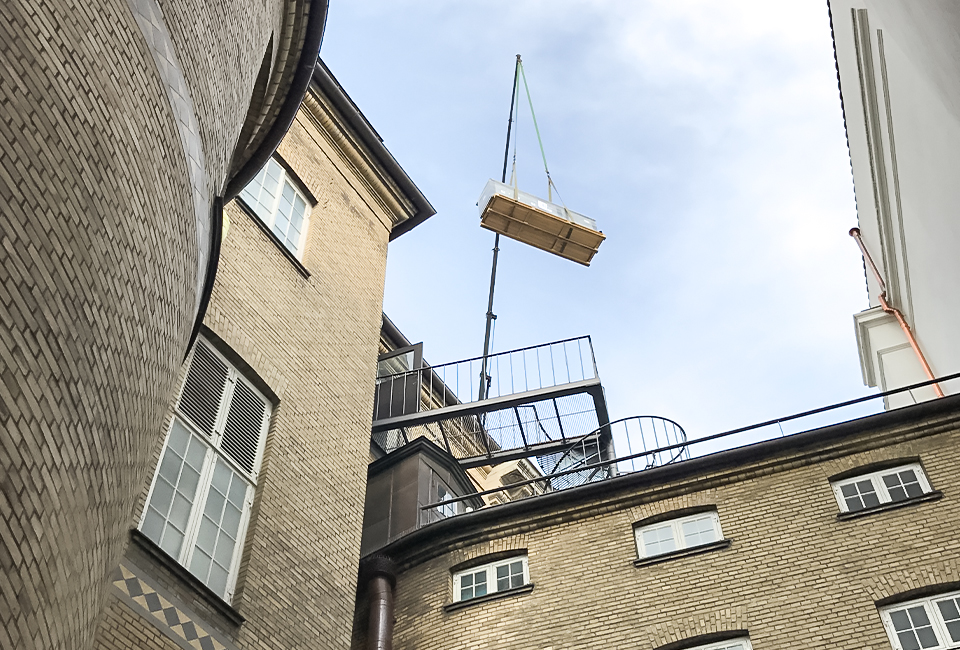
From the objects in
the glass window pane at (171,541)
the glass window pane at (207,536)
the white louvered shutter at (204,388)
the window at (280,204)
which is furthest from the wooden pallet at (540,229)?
the glass window pane at (171,541)

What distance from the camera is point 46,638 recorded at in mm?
4684

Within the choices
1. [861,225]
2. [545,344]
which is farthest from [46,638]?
[861,225]

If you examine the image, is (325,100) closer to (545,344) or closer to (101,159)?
(545,344)

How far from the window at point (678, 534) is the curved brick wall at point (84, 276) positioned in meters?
10.9

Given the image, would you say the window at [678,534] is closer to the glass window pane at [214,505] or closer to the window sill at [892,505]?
the window sill at [892,505]

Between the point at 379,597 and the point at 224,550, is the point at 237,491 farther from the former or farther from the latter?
the point at 379,597

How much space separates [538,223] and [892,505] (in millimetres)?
14387

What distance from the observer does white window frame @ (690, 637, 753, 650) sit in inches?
568

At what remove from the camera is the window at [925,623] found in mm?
13602

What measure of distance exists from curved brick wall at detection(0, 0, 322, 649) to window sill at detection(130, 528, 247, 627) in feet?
10.3

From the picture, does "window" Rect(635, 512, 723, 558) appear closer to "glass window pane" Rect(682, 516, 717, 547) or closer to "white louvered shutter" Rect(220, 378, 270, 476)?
"glass window pane" Rect(682, 516, 717, 547)

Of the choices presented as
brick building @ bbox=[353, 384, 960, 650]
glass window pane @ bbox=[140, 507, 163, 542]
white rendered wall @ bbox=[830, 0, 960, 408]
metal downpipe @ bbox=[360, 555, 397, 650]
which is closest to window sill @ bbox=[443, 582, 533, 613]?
brick building @ bbox=[353, 384, 960, 650]

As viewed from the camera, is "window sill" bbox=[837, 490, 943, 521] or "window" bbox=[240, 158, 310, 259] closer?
"window sill" bbox=[837, 490, 943, 521]

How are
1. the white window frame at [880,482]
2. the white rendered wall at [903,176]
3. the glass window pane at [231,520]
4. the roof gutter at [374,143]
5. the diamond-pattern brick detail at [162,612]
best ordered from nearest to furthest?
the diamond-pattern brick detail at [162,612] → the glass window pane at [231,520] → the white rendered wall at [903,176] → the white window frame at [880,482] → the roof gutter at [374,143]
